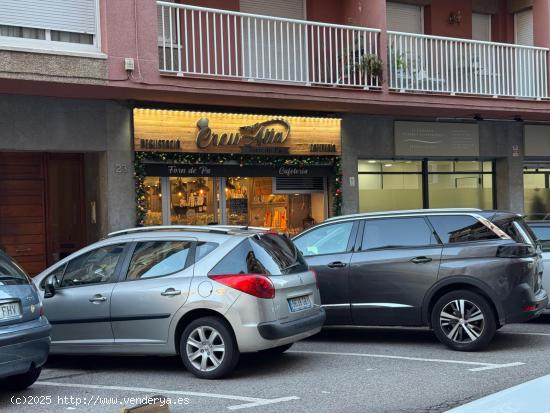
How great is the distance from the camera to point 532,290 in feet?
27.8

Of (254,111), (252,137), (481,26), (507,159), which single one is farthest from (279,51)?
(507,159)

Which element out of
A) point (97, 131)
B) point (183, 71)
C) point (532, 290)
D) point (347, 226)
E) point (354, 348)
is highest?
point (183, 71)

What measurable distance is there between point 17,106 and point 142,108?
2296mm

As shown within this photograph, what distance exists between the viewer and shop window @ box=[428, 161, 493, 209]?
18.2 m

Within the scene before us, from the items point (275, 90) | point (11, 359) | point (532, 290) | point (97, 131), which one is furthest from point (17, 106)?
point (532, 290)

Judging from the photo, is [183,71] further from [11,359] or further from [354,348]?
[11,359]

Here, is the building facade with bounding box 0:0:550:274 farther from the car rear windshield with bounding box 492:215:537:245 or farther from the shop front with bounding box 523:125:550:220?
the car rear windshield with bounding box 492:215:537:245

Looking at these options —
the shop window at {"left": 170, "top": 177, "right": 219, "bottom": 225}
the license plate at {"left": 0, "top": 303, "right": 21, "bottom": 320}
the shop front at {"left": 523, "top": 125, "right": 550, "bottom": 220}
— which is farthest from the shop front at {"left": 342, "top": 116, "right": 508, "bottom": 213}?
the license plate at {"left": 0, "top": 303, "right": 21, "bottom": 320}

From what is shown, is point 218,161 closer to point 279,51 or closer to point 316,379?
point 279,51

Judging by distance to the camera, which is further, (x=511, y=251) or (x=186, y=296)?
(x=511, y=251)

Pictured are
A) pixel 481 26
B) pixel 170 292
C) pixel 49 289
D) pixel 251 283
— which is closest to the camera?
pixel 251 283

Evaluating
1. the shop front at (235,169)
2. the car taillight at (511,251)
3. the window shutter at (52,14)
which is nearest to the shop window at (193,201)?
the shop front at (235,169)

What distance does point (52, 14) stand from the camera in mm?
11906

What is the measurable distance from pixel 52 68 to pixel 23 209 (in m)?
3.39
